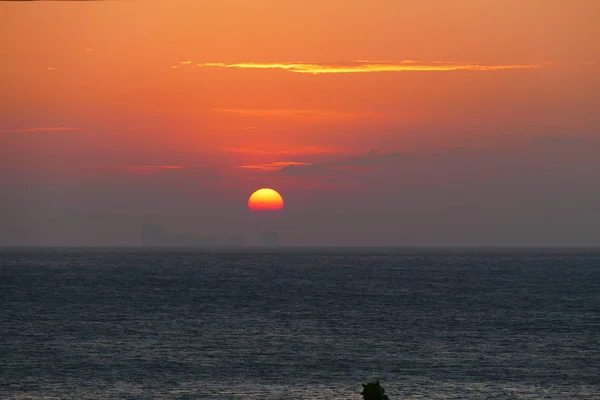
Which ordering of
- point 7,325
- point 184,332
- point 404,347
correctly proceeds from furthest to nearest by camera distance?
point 7,325 → point 184,332 → point 404,347

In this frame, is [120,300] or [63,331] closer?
[63,331]

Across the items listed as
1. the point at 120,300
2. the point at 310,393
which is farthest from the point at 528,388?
the point at 120,300

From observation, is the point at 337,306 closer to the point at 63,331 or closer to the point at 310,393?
the point at 63,331

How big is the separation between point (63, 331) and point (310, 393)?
5031 centimetres

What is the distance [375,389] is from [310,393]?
3426 cm

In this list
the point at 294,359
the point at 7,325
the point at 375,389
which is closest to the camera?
the point at 375,389

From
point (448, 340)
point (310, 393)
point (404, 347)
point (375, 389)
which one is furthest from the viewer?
point (448, 340)

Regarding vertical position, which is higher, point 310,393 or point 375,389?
point 375,389

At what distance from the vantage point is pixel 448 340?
326 feet

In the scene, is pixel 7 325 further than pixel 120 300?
No

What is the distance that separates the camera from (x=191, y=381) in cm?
7269

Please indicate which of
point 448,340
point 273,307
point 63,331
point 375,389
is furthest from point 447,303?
point 375,389

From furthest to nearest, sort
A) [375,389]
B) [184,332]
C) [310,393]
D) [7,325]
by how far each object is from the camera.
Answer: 1. [7,325]
2. [184,332]
3. [310,393]
4. [375,389]

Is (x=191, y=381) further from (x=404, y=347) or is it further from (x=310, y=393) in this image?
(x=404, y=347)
